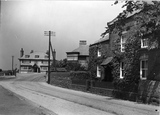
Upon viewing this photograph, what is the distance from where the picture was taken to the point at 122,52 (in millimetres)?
18859

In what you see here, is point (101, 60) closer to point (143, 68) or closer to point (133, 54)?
point (133, 54)

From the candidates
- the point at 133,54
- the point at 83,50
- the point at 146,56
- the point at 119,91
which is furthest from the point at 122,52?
the point at 83,50

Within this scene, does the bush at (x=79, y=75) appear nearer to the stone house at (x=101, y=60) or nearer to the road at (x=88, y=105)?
the stone house at (x=101, y=60)

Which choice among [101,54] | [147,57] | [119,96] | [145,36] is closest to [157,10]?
[145,36]

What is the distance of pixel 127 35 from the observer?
18328 millimetres

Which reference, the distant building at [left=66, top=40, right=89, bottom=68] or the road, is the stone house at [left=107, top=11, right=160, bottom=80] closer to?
the road

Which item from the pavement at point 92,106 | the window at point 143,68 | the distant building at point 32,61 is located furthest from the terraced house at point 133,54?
the distant building at point 32,61

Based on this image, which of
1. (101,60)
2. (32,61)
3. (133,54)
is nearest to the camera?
(133,54)

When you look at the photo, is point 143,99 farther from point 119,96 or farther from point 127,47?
point 127,47

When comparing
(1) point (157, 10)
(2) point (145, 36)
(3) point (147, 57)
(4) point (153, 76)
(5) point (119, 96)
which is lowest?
(5) point (119, 96)

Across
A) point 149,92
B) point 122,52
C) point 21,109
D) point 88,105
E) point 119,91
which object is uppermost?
point 122,52

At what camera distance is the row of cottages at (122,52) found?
47.2 ft

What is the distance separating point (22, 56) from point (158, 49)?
8220 cm

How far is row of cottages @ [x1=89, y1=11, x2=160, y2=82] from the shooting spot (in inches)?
567
